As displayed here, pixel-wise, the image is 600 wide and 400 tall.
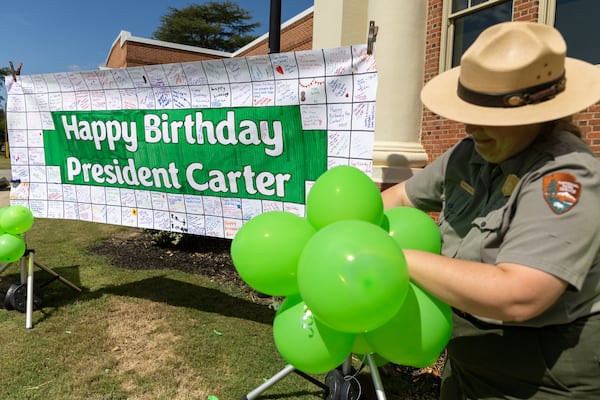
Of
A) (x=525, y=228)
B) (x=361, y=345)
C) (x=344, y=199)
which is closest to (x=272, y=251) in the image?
(x=344, y=199)

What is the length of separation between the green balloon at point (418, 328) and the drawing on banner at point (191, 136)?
5.61ft

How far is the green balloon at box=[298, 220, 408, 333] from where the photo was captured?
1.13 meters

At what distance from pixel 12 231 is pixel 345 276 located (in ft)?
12.3

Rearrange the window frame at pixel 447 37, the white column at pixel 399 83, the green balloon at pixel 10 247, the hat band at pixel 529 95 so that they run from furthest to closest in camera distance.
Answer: the window frame at pixel 447 37
the white column at pixel 399 83
the green balloon at pixel 10 247
the hat band at pixel 529 95

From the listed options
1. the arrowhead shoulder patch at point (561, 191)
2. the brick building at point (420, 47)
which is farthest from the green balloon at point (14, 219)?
the arrowhead shoulder patch at point (561, 191)

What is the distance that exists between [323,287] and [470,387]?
71 cm

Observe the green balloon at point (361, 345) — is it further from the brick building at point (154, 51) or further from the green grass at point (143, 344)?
the brick building at point (154, 51)

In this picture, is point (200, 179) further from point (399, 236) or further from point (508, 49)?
point (508, 49)

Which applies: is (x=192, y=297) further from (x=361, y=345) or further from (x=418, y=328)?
(x=418, y=328)

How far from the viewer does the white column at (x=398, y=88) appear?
14.5 ft

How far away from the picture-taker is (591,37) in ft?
14.1

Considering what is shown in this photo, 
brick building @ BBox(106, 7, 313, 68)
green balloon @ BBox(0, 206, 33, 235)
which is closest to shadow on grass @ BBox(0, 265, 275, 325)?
green balloon @ BBox(0, 206, 33, 235)

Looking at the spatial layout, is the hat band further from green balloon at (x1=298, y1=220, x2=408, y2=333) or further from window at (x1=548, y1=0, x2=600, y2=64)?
window at (x1=548, y1=0, x2=600, y2=64)

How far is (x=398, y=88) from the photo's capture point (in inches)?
183
